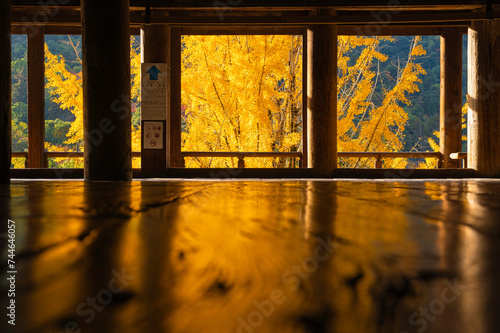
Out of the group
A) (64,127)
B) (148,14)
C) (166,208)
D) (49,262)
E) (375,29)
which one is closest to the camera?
(49,262)

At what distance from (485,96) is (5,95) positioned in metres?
6.77

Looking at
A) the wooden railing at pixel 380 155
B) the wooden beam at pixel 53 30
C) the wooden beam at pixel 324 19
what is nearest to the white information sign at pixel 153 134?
the wooden beam at pixel 324 19

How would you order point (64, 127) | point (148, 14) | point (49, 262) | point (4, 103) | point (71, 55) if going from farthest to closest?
1. point (71, 55)
2. point (64, 127)
3. point (148, 14)
4. point (4, 103)
5. point (49, 262)

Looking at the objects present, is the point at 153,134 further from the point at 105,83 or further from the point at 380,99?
the point at 380,99

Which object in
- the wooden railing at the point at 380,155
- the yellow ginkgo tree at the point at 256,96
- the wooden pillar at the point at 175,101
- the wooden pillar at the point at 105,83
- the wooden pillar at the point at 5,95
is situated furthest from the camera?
the yellow ginkgo tree at the point at 256,96

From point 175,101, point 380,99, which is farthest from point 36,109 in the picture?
point 380,99

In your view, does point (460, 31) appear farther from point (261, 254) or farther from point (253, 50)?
point (261, 254)

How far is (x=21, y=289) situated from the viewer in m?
0.45

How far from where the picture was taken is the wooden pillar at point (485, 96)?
7.09m

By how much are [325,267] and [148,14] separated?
7.17 m

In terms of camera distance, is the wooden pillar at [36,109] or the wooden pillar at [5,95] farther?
the wooden pillar at [36,109]

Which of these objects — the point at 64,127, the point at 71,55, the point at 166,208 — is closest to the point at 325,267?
the point at 166,208

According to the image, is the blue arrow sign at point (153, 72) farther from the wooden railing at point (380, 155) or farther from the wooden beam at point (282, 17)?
the wooden railing at point (380, 155)

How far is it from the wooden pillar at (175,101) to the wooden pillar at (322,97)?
2.52 meters
